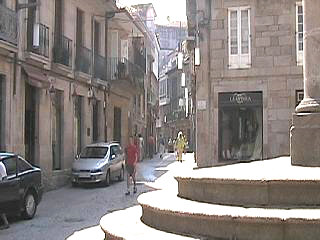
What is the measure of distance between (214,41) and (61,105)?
642 centimetres

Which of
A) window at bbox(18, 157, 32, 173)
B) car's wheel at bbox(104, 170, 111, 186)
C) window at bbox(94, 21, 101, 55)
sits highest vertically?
window at bbox(94, 21, 101, 55)

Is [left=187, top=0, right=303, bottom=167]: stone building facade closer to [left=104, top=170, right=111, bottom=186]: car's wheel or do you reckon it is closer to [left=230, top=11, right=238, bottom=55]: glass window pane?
[left=230, top=11, right=238, bottom=55]: glass window pane

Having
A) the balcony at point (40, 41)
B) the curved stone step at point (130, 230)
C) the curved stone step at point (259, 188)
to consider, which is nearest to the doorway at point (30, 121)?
the balcony at point (40, 41)

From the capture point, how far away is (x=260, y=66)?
20.2 metres

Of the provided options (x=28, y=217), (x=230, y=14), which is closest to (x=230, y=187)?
(x=28, y=217)

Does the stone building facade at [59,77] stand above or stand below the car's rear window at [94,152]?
above

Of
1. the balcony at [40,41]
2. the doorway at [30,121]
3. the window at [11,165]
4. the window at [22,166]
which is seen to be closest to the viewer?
the window at [11,165]

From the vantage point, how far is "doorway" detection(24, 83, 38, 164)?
741 inches

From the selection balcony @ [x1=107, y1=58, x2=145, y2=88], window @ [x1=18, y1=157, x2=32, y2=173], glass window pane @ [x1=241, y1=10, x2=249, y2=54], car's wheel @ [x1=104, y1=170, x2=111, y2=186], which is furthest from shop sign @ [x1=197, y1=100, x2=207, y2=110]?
window @ [x1=18, y1=157, x2=32, y2=173]

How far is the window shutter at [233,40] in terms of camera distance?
806 inches

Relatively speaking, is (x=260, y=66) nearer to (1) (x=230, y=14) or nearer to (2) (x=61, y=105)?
(1) (x=230, y=14)

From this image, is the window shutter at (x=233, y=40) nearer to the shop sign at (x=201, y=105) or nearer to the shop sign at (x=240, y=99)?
the shop sign at (x=240, y=99)

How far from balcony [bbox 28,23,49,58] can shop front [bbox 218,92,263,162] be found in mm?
6616

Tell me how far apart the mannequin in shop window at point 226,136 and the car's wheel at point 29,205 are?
31.3ft
